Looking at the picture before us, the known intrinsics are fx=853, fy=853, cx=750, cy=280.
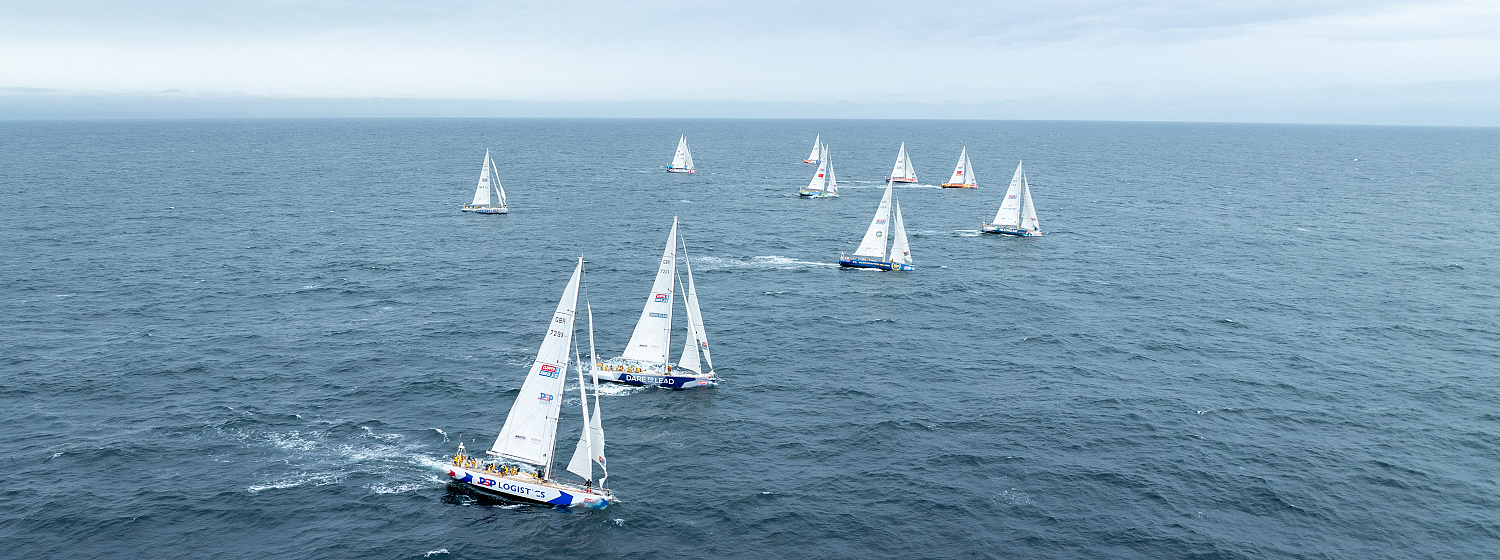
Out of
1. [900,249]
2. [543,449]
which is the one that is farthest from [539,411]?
[900,249]

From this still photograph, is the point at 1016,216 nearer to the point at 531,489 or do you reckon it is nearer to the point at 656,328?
the point at 656,328

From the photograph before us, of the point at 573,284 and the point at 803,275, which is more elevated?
the point at 573,284

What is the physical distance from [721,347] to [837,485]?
33749mm

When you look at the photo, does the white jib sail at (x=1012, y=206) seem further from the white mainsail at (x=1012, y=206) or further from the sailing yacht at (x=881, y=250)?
the sailing yacht at (x=881, y=250)

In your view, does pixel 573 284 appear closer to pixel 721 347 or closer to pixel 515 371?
pixel 515 371

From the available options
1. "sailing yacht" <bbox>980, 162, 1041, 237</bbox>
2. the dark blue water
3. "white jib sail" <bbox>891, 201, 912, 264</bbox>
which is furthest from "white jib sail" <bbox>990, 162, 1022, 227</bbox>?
"white jib sail" <bbox>891, 201, 912, 264</bbox>

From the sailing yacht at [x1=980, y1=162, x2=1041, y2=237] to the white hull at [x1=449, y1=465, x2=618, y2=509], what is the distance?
398 feet

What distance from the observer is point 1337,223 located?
17450 cm

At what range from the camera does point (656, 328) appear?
273 ft

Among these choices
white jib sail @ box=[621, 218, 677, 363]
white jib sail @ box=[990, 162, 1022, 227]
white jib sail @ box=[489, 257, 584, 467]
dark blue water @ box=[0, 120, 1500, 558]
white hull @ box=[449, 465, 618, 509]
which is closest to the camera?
dark blue water @ box=[0, 120, 1500, 558]

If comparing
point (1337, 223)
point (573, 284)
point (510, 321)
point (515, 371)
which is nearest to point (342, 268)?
point (510, 321)

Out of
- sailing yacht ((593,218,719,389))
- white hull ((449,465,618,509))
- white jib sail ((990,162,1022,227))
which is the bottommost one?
white hull ((449,465,618,509))

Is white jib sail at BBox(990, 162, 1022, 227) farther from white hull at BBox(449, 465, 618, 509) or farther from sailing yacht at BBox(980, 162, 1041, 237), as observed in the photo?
white hull at BBox(449, 465, 618, 509)

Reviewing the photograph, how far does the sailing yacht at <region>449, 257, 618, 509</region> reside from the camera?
6059 cm
